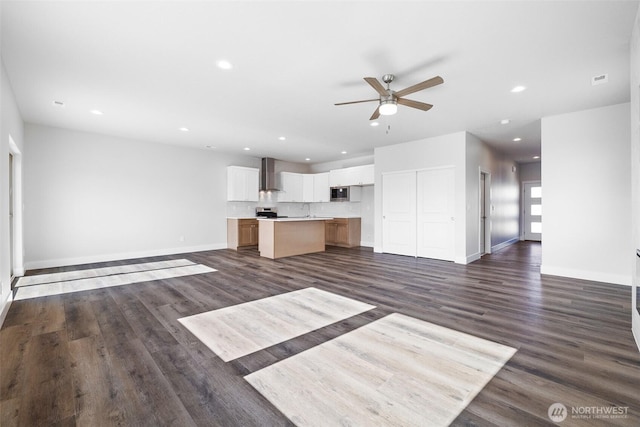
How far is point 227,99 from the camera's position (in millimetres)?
4145

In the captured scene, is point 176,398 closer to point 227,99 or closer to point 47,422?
point 47,422

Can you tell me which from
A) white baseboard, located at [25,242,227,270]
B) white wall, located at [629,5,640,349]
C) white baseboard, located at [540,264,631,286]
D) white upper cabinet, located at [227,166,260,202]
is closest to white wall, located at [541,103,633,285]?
white baseboard, located at [540,264,631,286]

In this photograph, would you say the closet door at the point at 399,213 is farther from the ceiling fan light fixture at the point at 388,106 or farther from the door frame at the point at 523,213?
the door frame at the point at 523,213

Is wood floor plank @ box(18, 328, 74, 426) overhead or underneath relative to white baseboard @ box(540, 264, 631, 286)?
underneath

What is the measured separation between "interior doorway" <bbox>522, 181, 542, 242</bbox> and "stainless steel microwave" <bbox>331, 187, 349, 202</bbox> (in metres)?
6.39

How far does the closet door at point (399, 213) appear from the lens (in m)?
6.74

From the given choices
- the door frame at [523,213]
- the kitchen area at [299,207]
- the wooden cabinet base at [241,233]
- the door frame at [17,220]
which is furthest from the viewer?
the door frame at [523,213]

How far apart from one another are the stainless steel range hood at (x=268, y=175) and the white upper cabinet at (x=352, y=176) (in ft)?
6.08

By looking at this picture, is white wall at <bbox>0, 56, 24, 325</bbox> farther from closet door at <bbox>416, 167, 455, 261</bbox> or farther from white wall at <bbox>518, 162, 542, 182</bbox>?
white wall at <bbox>518, 162, 542, 182</bbox>

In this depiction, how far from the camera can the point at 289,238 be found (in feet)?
22.6

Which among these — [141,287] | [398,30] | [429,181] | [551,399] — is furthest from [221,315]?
[429,181]

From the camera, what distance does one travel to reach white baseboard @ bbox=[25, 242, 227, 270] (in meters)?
5.51

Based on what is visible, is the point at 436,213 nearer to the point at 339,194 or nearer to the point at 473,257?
the point at 473,257

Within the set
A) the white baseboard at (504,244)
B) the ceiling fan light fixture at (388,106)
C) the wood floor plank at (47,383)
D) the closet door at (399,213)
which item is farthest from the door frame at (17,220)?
the white baseboard at (504,244)
